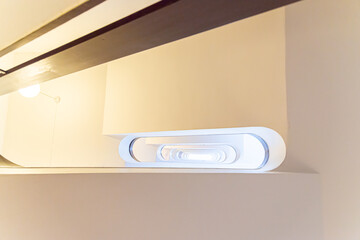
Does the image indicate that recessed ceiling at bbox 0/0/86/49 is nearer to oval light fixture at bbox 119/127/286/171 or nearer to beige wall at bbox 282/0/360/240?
oval light fixture at bbox 119/127/286/171

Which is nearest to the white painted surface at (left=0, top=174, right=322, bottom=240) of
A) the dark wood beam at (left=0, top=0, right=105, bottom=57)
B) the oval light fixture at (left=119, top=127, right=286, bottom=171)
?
the dark wood beam at (left=0, top=0, right=105, bottom=57)

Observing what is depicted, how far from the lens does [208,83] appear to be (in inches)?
86.0

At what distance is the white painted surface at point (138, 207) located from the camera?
2.38 feet

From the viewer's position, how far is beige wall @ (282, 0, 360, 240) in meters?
1.46

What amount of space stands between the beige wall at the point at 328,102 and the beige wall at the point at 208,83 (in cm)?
11

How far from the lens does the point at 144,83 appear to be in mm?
2650

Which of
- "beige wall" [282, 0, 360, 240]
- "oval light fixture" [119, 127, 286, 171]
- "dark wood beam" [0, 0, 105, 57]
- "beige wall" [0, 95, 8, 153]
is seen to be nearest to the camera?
"dark wood beam" [0, 0, 105, 57]

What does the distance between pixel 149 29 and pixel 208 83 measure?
A: 1423mm

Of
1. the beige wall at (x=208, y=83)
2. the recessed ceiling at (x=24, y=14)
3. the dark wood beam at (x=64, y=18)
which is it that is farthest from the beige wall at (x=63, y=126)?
the dark wood beam at (x=64, y=18)

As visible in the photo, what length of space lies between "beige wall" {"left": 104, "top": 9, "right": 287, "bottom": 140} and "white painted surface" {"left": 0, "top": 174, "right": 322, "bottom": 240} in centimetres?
85

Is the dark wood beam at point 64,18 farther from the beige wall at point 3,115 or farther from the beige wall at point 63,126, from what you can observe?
the beige wall at point 3,115

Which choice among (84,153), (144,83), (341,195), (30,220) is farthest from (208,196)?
(84,153)

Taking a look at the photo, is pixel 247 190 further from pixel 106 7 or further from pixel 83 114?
pixel 83 114

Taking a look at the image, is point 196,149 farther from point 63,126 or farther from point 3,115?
point 3,115
